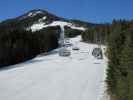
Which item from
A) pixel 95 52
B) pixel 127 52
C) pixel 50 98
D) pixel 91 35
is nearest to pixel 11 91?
pixel 50 98

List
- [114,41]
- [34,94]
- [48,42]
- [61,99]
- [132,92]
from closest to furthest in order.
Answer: [132,92]
[114,41]
[61,99]
[34,94]
[48,42]

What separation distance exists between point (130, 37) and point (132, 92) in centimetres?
223

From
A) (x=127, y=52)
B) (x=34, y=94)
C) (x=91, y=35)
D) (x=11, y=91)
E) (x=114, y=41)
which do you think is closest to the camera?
(x=127, y=52)

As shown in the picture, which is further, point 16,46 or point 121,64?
point 16,46

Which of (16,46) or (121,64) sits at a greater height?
(16,46)

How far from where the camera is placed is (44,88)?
19.7 m

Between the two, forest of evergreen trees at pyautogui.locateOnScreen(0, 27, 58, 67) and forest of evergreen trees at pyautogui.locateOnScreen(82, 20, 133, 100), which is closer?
forest of evergreen trees at pyautogui.locateOnScreen(82, 20, 133, 100)

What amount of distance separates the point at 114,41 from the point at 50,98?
5322mm

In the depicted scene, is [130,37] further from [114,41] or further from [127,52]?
[114,41]

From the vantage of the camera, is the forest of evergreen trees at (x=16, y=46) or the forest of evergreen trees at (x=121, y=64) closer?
the forest of evergreen trees at (x=121, y=64)

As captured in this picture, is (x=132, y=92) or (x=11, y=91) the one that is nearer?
(x=132, y=92)

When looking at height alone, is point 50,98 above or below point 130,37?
below

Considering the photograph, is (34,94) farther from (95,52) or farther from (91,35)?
(91,35)

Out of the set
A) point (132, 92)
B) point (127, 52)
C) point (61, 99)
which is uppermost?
point (127, 52)
